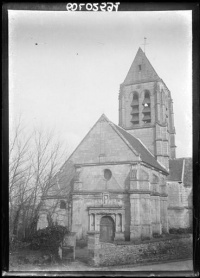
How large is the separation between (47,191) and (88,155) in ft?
12.8

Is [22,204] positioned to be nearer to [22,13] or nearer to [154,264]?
[154,264]

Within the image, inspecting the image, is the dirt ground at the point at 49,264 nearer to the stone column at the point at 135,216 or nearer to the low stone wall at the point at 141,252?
the low stone wall at the point at 141,252

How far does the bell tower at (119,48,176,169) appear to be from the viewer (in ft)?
86.1

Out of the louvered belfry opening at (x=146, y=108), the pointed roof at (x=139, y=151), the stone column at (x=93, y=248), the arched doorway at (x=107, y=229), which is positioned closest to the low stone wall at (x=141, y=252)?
the stone column at (x=93, y=248)

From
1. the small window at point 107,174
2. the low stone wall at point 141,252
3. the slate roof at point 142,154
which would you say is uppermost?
the slate roof at point 142,154

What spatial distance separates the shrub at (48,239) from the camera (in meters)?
12.4

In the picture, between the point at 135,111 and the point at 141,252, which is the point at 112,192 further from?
the point at 135,111

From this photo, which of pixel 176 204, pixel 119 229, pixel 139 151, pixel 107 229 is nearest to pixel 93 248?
pixel 107 229

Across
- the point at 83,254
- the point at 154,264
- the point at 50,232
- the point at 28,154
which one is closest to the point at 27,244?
the point at 50,232

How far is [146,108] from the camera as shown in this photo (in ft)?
90.0

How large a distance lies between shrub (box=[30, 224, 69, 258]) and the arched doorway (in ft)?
10.6

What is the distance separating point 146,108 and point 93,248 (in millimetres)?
15623

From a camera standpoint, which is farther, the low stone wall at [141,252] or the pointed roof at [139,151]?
the pointed roof at [139,151]

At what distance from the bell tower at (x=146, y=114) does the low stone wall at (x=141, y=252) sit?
37.0ft
